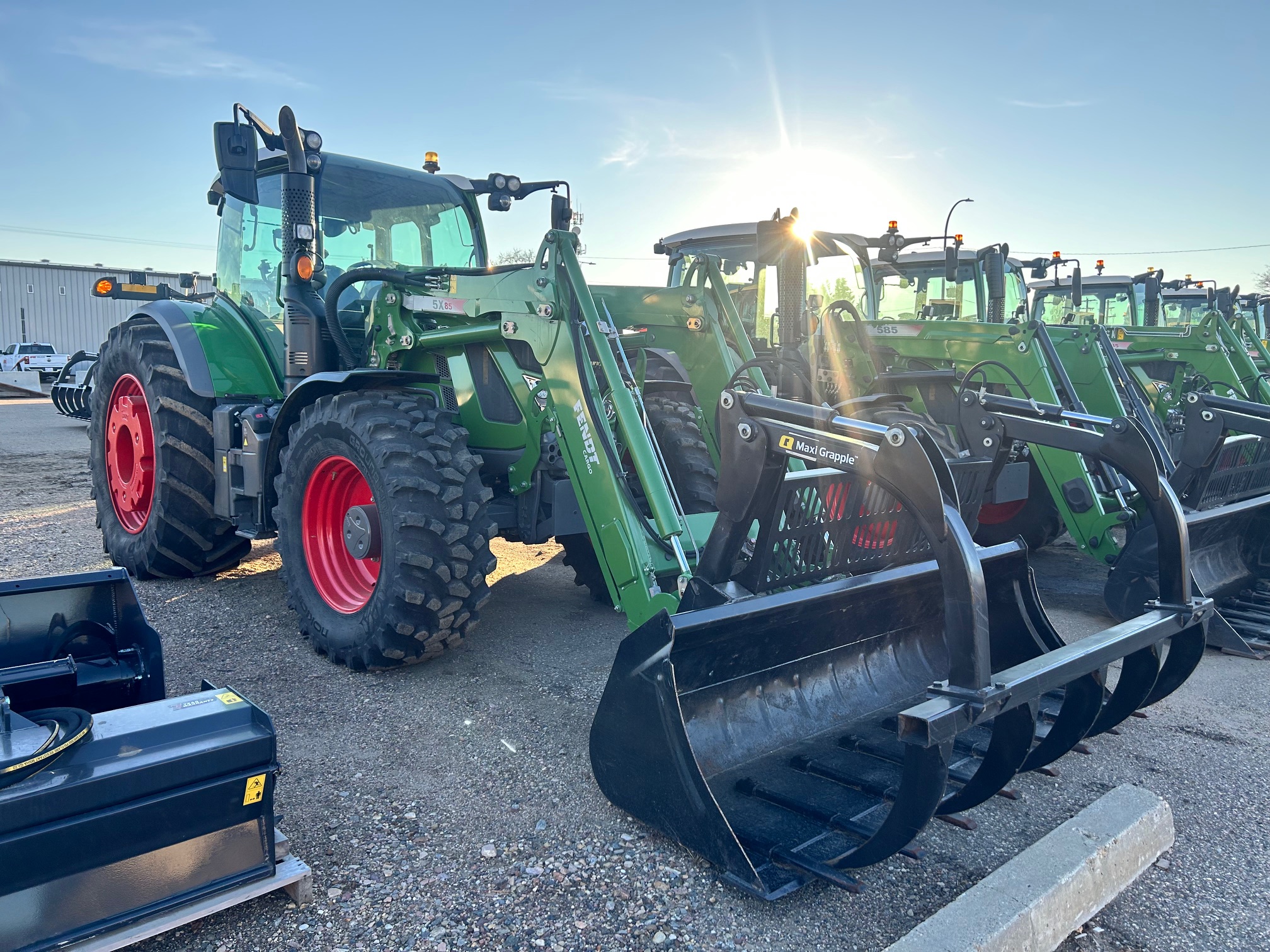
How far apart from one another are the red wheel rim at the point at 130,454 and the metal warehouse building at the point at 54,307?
3647 cm

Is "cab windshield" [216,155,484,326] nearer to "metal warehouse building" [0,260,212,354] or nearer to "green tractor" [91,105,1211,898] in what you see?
"green tractor" [91,105,1211,898]

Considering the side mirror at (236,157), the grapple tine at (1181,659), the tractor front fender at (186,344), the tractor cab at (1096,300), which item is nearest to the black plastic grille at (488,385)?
the side mirror at (236,157)

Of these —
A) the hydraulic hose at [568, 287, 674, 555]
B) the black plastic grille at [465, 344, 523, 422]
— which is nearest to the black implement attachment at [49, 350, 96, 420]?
the black plastic grille at [465, 344, 523, 422]

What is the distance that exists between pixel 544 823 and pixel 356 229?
3.81 meters

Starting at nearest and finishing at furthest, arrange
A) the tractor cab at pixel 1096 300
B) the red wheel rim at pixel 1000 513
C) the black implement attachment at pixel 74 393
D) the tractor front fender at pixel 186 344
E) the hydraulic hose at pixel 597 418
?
the hydraulic hose at pixel 597 418, the tractor front fender at pixel 186 344, the red wheel rim at pixel 1000 513, the black implement attachment at pixel 74 393, the tractor cab at pixel 1096 300

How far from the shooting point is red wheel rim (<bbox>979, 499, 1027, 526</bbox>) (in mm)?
7184

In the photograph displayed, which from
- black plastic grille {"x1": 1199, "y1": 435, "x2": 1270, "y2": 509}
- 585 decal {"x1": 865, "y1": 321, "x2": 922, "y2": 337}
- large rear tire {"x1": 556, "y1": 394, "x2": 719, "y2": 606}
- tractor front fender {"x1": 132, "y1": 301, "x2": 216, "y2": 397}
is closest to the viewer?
large rear tire {"x1": 556, "y1": 394, "x2": 719, "y2": 606}

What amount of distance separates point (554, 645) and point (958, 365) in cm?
414

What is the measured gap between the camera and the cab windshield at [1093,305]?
12.3m

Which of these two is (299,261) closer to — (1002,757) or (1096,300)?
(1002,757)

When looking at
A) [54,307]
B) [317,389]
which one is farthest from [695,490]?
[54,307]

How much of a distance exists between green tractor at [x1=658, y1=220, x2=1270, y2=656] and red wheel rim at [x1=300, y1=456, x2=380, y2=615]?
2899 millimetres

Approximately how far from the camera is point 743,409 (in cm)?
309

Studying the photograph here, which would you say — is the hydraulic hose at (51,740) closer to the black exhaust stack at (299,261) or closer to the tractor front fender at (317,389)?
the tractor front fender at (317,389)
